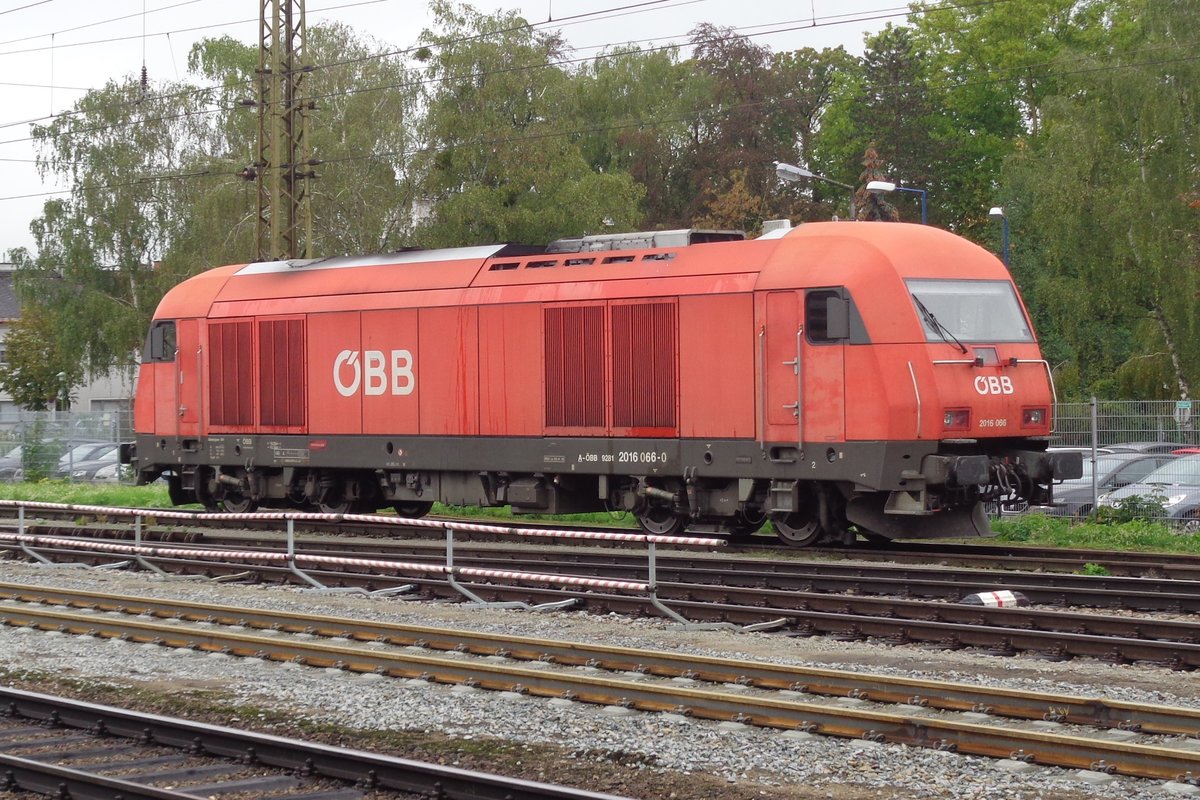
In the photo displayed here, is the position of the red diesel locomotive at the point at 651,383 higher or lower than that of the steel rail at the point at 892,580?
higher

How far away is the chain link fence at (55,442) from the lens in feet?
119

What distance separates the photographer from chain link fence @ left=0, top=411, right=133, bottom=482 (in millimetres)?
36156

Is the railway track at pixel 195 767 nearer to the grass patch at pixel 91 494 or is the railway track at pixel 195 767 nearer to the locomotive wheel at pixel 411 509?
the locomotive wheel at pixel 411 509

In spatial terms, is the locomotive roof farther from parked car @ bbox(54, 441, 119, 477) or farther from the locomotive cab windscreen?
parked car @ bbox(54, 441, 119, 477)

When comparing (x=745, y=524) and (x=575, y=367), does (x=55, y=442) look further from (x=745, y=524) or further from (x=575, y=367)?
(x=745, y=524)

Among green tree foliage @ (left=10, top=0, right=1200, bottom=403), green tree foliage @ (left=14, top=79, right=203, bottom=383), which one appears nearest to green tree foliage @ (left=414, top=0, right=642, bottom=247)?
green tree foliage @ (left=10, top=0, right=1200, bottom=403)

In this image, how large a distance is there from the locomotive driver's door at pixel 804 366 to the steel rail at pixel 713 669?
5.93 metres

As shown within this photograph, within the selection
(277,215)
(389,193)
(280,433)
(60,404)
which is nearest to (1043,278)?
(389,193)

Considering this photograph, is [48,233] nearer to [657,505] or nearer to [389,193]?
→ [389,193]

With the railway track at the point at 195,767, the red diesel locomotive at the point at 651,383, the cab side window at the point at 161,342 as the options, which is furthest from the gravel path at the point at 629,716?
the cab side window at the point at 161,342

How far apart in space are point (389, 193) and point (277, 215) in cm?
1574

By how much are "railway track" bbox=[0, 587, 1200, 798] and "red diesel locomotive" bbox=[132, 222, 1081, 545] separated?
626cm

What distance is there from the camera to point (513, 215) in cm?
4066

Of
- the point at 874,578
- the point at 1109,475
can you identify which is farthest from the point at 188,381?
the point at 1109,475
